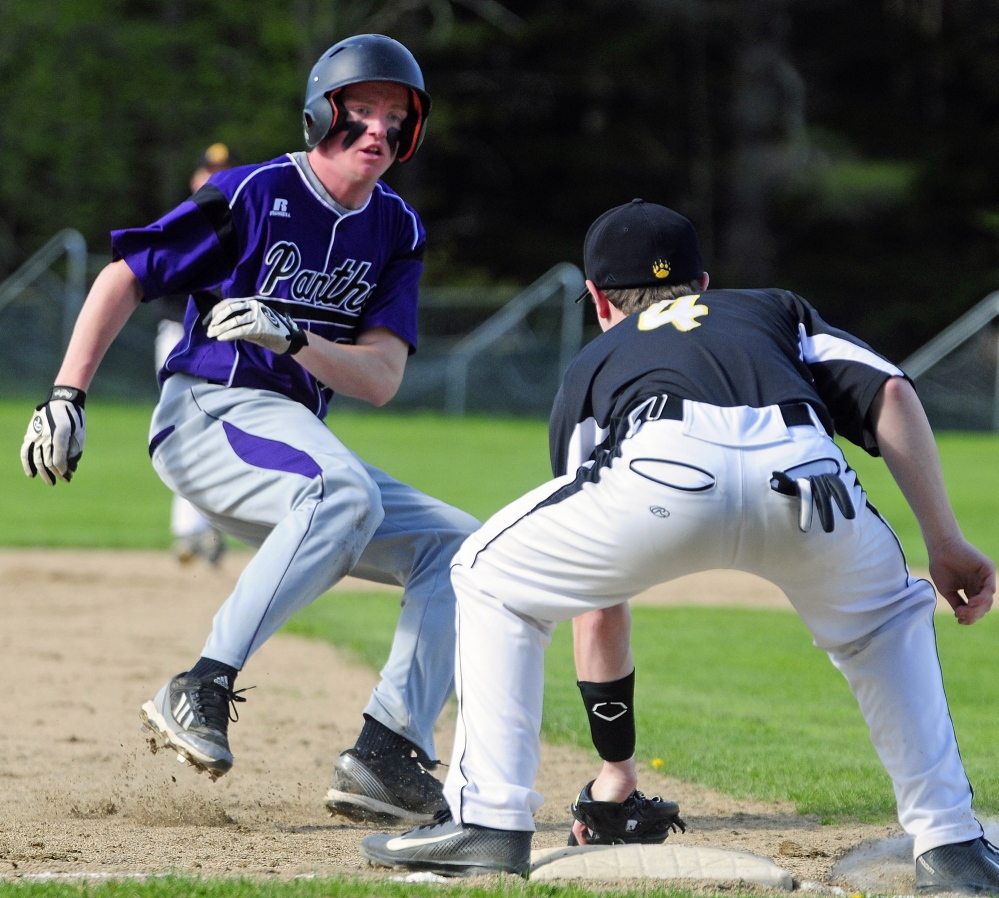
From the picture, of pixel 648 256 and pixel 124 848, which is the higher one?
pixel 648 256

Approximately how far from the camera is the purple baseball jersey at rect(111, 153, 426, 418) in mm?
4008

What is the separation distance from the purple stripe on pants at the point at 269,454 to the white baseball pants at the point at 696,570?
89 centimetres

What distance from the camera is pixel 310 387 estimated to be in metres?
4.21

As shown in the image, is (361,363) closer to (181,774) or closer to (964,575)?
(181,774)

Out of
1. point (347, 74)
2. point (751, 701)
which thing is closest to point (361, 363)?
point (347, 74)

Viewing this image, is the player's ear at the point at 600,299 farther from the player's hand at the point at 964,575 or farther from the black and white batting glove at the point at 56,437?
the black and white batting glove at the point at 56,437

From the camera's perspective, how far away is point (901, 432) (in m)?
3.10

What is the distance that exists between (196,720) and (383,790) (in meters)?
0.69

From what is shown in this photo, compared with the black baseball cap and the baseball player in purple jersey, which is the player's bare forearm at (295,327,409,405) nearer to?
the baseball player in purple jersey

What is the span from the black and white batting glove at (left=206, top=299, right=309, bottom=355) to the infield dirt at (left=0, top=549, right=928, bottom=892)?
1.29 metres

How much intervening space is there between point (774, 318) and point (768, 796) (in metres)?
1.80

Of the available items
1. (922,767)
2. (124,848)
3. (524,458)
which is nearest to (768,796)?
(922,767)

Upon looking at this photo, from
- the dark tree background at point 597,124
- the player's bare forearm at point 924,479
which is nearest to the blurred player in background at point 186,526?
the player's bare forearm at point 924,479

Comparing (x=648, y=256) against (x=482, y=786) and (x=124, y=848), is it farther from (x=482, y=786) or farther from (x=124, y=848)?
(x=124, y=848)
